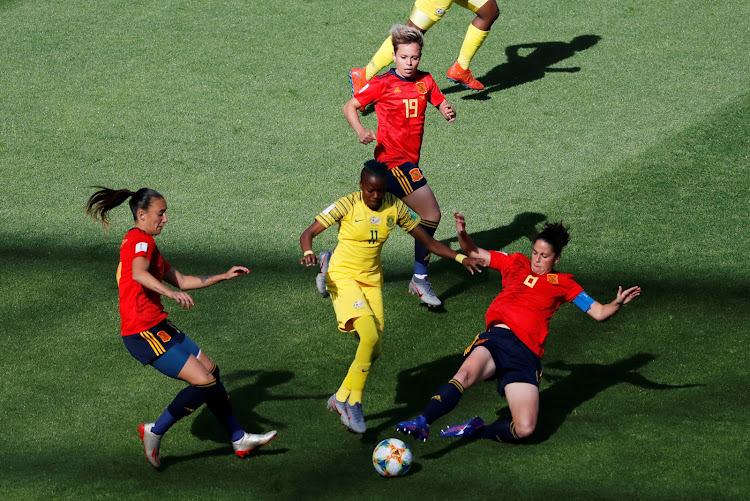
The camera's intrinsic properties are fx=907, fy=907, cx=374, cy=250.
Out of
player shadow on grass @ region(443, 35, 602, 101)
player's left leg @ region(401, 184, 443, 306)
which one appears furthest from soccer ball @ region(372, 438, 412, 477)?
player shadow on grass @ region(443, 35, 602, 101)

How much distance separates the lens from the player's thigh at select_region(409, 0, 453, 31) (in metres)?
12.2

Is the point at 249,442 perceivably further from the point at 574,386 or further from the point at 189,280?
the point at 574,386

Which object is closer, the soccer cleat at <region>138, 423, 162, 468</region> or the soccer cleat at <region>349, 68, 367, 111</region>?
the soccer cleat at <region>138, 423, 162, 468</region>

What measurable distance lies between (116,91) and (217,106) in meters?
1.66

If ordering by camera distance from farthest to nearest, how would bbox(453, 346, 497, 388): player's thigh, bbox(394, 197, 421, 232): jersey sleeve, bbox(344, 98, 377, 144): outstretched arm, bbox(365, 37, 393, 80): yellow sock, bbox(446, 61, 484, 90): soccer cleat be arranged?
1. bbox(446, 61, 484, 90): soccer cleat
2. bbox(365, 37, 393, 80): yellow sock
3. bbox(344, 98, 377, 144): outstretched arm
4. bbox(394, 197, 421, 232): jersey sleeve
5. bbox(453, 346, 497, 388): player's thigh

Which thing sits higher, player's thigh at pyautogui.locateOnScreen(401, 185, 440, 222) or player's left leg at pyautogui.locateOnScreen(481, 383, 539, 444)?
player's thigh at pyautogui.locateOnScreen(401, 185, 440, 222)

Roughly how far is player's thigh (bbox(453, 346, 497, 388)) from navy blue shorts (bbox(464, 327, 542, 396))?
0.13 feet

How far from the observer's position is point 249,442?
652 centimetres

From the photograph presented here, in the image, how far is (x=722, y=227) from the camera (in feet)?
33.0

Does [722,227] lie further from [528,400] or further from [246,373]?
[246,373]

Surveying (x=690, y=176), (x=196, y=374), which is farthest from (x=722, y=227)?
(x=196, y=374)

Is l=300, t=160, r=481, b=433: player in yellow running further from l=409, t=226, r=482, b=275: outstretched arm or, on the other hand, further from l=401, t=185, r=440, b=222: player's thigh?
l=401, t=185, r=440, b=222: player's thigh

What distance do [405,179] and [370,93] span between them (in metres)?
0.87

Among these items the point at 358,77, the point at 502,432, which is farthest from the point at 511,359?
the point at 358,77
